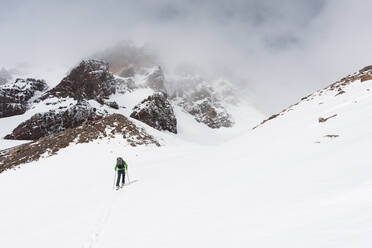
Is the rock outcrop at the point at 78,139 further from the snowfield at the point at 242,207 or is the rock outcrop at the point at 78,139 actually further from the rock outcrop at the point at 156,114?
the rock outcrop at the point at 156,114

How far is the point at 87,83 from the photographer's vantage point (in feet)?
261

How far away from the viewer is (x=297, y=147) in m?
8.48

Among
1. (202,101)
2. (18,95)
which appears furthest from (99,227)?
(202,101)

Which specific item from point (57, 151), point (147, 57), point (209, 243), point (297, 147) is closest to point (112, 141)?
point (57, 151)

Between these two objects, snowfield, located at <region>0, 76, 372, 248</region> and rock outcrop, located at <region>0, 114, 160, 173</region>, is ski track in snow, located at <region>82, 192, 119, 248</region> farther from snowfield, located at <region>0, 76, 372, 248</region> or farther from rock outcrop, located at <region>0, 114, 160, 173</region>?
rock outcrop, located at <region>0, 114, 160, 173</region>

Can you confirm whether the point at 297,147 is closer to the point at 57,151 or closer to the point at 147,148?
the point at 147,148

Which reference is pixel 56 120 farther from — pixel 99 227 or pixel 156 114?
pixel 99 227

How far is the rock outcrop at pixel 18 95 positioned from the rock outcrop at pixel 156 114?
140 feet

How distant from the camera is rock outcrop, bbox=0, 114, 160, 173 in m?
22.3

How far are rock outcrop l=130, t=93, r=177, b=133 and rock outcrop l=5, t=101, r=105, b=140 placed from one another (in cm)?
1201

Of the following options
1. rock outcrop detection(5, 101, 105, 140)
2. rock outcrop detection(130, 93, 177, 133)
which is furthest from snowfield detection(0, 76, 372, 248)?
rock outcrop detection(130, 93, 177, 133)

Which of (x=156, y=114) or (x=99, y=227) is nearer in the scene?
(x=99, y=227)

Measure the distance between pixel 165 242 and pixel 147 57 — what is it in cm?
14031

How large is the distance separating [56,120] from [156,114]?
30.3 m
